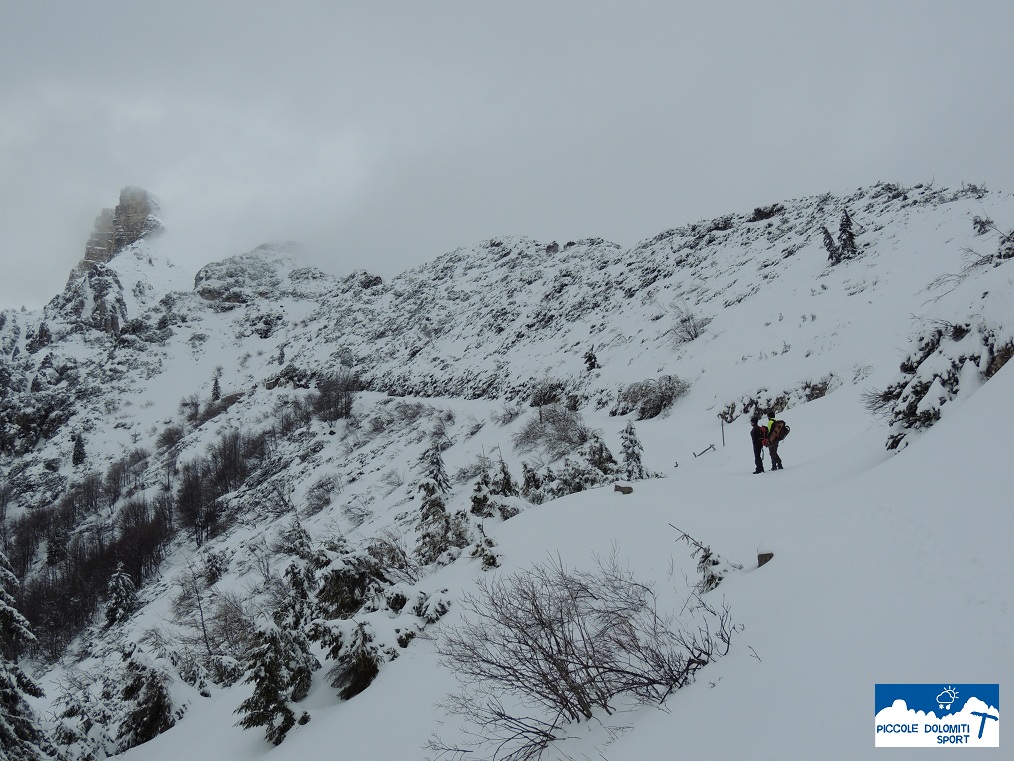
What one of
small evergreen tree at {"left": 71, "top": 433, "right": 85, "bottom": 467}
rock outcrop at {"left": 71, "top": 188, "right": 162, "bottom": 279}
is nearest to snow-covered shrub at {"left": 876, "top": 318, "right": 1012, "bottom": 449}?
small evergreen tree at {"left": 71, "top": 433, "right": 85, "bottom": 467}

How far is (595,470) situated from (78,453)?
7022 cm

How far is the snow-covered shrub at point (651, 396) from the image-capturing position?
2123 centimetres

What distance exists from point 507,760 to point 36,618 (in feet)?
152

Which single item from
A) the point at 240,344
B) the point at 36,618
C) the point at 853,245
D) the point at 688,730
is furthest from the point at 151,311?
the point at 688,730

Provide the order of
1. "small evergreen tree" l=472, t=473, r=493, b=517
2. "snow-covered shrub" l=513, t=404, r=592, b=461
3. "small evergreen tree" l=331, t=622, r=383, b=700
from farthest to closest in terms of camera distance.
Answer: "snow-covered shrub" l=513, t=404, r=592, b=461
"small evergreen tree" l=472, t=473, r=493, b=517
"small evergreen tree" l=331, t=622, r=383, b=700

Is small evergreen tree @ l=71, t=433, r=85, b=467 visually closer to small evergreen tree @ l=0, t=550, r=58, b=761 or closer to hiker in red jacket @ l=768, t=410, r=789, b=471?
small evergreen tree @ l=0, t=550, r=58, b=761

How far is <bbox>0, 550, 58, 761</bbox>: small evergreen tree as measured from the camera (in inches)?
273

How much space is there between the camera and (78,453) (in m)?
60.0

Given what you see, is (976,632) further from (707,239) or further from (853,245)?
(707,239)

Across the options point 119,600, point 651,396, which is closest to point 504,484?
point 651,396

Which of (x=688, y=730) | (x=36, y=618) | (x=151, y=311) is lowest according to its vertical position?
(x=36, y=618)

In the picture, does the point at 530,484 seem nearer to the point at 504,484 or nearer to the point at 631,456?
the point at 504,484

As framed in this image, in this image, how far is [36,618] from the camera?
34.6 meters

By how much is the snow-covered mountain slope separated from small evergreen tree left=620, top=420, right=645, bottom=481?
1.25 feet
